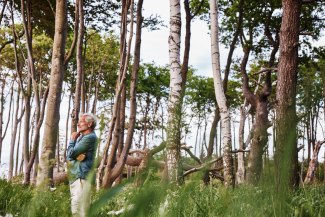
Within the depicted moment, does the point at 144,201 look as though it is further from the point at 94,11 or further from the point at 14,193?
the point at 94,11

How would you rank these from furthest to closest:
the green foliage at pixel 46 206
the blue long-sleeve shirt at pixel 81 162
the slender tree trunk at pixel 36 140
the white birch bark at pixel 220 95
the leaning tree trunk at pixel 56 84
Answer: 1. the slender tree trunk at pixel 36 140
2. the leaning tree trunk at pixel 56 84
3. the white birch bark at pixel 220 95
4. the green foliage at pixel 46 206
5. the blue long-sleeve shirt at pixel 81 162

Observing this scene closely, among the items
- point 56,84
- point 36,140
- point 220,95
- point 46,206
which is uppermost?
point 56,84

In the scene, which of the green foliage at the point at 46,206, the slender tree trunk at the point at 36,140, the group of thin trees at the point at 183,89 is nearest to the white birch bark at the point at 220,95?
the group of thin trees at the point at 183,89

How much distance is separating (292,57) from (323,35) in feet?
36.7

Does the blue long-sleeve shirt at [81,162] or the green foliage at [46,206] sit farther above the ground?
the blue long-sleeve shirt at [81,162]

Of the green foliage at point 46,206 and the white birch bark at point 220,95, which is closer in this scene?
the green foliage at point 46,206

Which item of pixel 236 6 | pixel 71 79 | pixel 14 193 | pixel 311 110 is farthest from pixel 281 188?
pixel 71 79

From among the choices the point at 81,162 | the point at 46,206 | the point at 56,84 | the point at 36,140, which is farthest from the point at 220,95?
the point at 81,162

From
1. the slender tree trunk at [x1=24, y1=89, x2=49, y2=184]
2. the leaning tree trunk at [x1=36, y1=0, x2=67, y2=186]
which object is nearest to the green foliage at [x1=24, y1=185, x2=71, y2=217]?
the leaning tree trunk at [x1=36, y1=0, x2=67, y2=186]

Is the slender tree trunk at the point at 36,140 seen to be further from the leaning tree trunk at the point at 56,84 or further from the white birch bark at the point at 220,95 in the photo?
the white birch bark at the point at 220,95

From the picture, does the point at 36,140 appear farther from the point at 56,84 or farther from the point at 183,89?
the point at 183,89

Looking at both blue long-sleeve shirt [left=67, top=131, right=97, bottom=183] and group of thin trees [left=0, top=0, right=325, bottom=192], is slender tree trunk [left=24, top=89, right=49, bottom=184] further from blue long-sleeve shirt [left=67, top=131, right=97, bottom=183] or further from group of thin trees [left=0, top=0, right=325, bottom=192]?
blue long-sleeve shirt [left=67, top=131, right=97, bottom=183]

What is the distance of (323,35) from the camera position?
69.3ft

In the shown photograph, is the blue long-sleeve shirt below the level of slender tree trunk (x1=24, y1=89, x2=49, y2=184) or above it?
above
